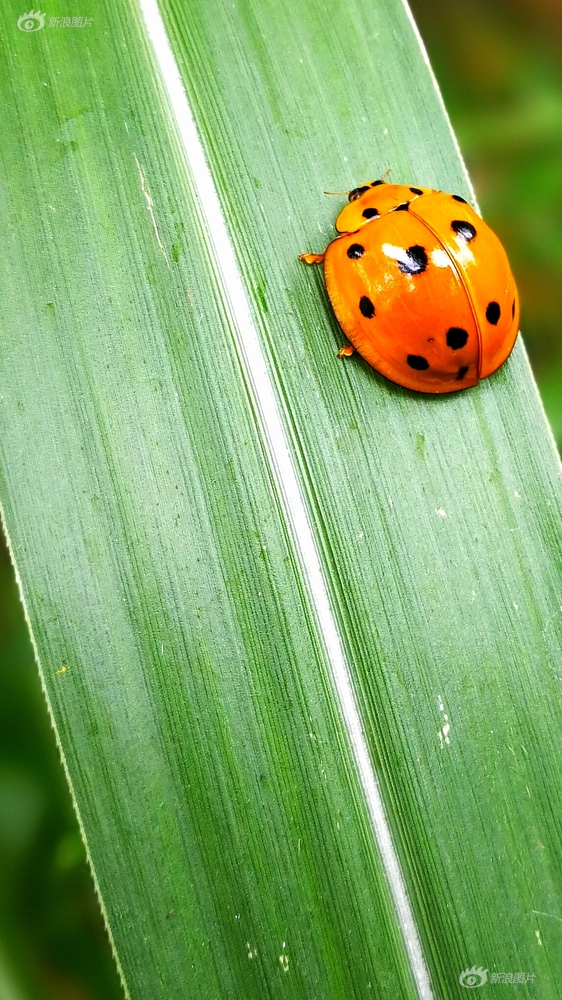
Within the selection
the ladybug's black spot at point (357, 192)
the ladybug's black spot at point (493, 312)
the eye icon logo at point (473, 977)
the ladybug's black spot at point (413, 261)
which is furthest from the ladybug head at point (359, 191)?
the eye icon logo at point (473, 977)

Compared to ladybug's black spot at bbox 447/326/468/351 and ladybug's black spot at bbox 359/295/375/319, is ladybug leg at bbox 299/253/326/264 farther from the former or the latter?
ladybug's black spot at bbox 447/326/468/351

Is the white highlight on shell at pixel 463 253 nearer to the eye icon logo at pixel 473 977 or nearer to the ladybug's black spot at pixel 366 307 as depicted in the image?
the ladybug's black spot at pixel 366 307

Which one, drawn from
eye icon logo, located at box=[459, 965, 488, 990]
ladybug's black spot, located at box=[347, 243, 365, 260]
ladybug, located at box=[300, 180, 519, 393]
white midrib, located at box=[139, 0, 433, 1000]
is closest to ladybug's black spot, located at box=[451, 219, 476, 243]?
ladybug, located at box=[300, 180, 519, 393]

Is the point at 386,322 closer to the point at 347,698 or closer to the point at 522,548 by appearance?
the point at 522,548

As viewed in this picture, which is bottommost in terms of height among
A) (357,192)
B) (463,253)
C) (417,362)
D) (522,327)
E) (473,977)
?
(473,977)

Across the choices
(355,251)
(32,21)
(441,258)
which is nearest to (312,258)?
(355,251)

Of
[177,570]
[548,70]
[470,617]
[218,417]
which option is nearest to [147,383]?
[218,417]

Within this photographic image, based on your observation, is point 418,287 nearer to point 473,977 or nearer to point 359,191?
point 359,191
